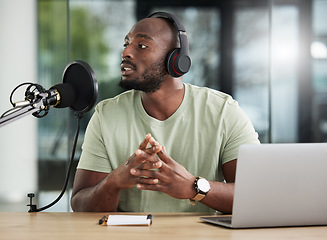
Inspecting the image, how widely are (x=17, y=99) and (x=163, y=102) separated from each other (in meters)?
2.16

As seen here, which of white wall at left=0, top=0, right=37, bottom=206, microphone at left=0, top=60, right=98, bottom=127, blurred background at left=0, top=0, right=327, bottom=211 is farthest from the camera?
white wall at left=0, top=0, right=37, bottom=206

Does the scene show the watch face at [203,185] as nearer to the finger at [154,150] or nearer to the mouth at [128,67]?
the finger at [154,150]

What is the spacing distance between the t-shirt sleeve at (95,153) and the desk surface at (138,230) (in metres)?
0.42

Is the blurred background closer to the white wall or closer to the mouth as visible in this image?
the white wall

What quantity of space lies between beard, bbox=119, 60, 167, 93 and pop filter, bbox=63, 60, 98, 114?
1.45 ft

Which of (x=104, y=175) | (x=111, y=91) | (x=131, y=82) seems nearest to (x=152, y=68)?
(x=131, y=82)

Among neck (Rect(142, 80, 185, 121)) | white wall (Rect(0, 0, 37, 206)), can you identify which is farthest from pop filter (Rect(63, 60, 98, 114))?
white wall (Rect(0, 0, 37, 206))

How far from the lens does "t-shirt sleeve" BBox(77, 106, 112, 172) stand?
79.3 inches

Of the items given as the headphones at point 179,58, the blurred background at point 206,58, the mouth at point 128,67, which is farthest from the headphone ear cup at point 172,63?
the blurred background at point 206,58

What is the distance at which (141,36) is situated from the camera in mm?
2055

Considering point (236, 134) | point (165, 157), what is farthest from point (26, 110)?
point (236, 134)

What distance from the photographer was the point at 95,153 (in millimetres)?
2025

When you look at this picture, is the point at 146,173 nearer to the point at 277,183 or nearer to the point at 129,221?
the point at 129,221

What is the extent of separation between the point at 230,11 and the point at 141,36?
6.27 ft
